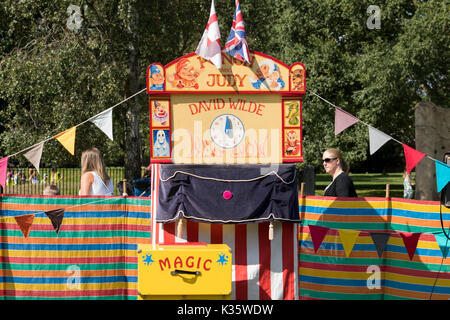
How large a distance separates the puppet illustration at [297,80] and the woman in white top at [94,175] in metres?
2.48

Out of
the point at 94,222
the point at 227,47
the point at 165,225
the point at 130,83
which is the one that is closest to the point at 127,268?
the point at 94,222

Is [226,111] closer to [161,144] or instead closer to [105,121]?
[161,144]

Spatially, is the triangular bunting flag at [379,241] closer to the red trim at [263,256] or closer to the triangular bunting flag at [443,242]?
the triangular bunting flag at [443,242]

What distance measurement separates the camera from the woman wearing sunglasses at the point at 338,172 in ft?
20.9

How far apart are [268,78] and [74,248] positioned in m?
3.11

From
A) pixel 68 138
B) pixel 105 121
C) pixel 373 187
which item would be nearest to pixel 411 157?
pixel 105 121

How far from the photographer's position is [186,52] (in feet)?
67.7

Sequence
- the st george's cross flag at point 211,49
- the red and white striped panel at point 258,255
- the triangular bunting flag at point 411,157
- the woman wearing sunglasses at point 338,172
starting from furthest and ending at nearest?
the woman wearing sunglasses at point 338,172 < the triangular bunting flag at point 411,157 < the red and white striped panel at point 258,255 < the st george's cross flag at point 211,49

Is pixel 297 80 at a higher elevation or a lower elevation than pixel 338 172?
higher

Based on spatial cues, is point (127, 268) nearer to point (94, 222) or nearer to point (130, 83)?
point (94, 222)

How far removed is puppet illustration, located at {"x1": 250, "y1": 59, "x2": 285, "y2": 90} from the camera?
5.52 meters

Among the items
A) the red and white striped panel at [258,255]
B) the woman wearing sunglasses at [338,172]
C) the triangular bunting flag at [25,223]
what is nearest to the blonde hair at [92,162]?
the triangular bunting flag at [25,223]

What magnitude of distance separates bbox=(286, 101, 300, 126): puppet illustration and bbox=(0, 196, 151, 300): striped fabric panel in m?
2.11
